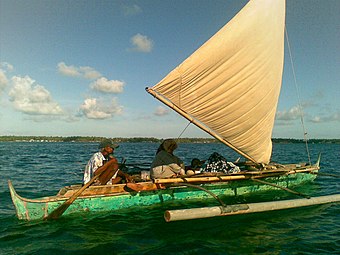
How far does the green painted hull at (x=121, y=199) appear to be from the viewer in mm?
7629

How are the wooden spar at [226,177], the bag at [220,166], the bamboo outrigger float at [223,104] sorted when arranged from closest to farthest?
the bamboo outrigger float at [223,104] < the wooden spar at [226,177] < the bag at [220,166]

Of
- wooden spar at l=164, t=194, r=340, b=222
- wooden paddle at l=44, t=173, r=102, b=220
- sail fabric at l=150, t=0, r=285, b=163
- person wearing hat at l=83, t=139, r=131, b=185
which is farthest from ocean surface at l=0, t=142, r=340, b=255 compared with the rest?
sail fabric at l=150, t=0, r=285, b=163

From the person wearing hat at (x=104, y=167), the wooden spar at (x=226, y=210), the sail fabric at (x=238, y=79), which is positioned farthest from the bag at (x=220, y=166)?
the person wearing hat at (x=104, y=167)

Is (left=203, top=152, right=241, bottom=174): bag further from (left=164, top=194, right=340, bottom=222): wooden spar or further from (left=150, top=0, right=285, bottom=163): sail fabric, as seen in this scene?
(left=164, top=194, right=340, bottom=222): wooden spar

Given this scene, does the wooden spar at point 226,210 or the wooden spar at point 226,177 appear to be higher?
the wooden spar at point 226,177

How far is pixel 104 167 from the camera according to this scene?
8.41 metres

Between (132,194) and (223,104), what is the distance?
13.6 feet

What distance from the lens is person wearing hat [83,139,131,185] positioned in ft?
27.9

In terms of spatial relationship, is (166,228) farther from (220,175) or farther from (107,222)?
(220,175)

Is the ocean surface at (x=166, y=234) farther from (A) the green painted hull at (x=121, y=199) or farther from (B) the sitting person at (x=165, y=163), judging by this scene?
(B) the sitting person at (x=165, y=163)

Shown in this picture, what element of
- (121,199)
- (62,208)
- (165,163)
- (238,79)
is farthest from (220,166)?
(62,208)

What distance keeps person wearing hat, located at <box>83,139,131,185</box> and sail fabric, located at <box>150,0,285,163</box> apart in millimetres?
2513

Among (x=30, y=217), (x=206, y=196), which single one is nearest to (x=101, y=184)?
(x=30, y=217)

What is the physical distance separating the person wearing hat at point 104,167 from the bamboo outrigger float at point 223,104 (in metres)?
0.42
